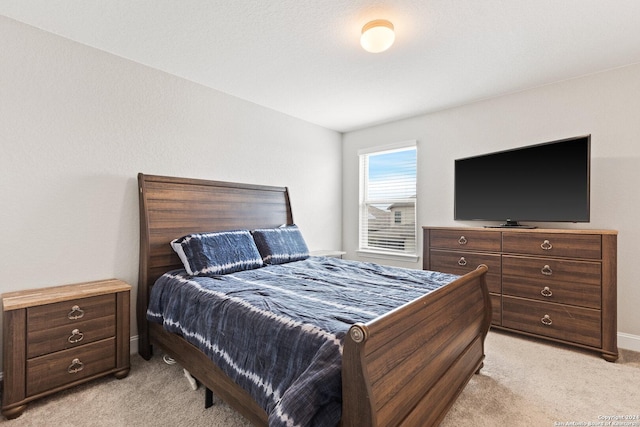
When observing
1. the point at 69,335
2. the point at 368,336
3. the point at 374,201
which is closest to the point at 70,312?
the point at 69,335

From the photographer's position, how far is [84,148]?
91.7 inches

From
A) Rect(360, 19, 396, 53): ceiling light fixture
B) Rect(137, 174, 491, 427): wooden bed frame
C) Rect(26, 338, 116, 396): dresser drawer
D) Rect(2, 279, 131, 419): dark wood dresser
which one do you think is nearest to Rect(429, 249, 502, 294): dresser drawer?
Rect(137, 174, 491, 427): wooden bed frame

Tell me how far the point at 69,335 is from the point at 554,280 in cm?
368

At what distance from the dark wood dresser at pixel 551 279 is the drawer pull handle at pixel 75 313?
3187 millimetres

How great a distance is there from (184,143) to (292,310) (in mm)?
2125

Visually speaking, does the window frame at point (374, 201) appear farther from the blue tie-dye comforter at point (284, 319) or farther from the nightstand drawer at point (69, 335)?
the nightstand drawer at point (69, 335)

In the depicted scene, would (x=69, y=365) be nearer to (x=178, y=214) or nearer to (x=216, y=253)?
(x=216, y=253)

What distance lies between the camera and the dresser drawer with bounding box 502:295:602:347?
8.01 ft

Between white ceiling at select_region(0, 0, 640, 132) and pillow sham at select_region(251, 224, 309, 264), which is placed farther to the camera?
pillow sham at select_region(251, 224, 309, 264)

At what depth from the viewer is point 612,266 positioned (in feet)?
7.71

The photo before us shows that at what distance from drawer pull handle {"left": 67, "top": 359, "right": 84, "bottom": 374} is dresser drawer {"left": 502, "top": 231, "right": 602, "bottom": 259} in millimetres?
3471

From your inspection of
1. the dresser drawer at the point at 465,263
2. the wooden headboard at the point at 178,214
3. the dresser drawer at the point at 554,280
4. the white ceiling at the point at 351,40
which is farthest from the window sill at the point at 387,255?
the white ceiling at the point at 351,40

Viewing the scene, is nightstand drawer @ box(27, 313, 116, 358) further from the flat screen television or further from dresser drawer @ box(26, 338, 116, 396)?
the flat screen television

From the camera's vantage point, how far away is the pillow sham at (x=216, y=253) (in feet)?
7.93
